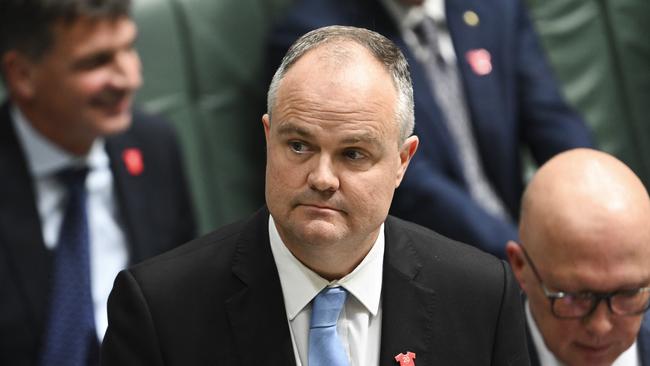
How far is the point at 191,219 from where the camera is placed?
2082 mm

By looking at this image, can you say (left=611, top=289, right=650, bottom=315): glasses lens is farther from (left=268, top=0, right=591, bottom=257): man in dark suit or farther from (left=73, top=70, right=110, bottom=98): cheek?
(left=73, top=70, right=110, bottom=98): cheek

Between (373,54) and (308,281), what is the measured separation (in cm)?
24

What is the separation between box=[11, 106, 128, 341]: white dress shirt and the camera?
190cm

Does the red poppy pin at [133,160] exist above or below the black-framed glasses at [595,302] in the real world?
above

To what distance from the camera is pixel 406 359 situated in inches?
48.7

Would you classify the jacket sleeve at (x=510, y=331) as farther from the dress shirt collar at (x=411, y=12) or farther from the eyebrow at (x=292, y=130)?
the dress shirt collar at (x=411, y=12)

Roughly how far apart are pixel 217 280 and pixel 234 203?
1086mm

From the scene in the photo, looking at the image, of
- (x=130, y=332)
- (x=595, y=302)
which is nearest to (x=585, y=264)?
(x=595, y=302)

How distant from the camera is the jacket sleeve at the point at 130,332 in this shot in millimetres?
1199

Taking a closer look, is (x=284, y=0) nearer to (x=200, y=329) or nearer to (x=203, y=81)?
(x=203, y=81)

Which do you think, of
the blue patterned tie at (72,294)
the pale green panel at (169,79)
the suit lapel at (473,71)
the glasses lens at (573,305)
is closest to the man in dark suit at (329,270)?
the glasses lens at (573,305)

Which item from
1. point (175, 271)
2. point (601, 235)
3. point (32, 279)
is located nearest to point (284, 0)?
point (32, 279)

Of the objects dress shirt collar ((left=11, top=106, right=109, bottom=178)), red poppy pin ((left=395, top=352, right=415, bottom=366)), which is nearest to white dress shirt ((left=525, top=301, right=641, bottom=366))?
red poppy pin ((left=395, top=352, right=415, bottom=366))

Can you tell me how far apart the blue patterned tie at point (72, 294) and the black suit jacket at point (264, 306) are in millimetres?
629
